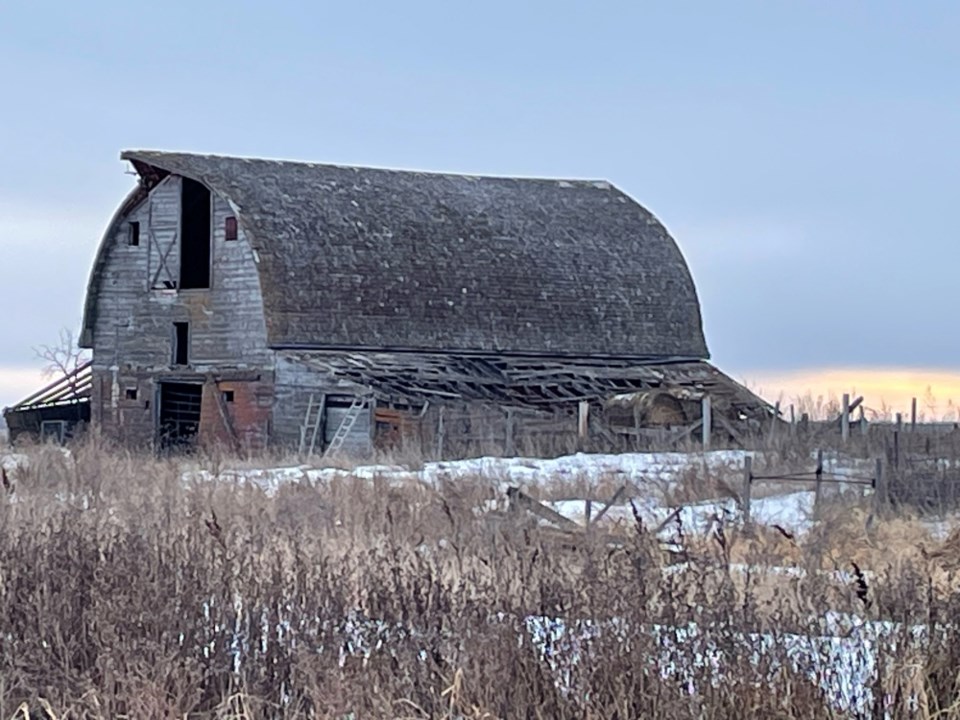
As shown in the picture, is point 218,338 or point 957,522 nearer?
point 957,522

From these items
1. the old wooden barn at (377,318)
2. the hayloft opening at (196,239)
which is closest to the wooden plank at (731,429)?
the old wooden barn at (377,318)

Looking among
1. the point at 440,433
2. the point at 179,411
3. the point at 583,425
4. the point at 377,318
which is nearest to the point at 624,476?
Answer: the point at 440,433

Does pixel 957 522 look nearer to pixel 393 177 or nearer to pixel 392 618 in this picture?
pixel 392 618

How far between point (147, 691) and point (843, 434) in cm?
2637

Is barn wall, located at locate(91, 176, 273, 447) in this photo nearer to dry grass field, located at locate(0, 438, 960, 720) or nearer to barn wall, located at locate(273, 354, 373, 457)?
barn wall, located at locate(273, 354, 373, 457)

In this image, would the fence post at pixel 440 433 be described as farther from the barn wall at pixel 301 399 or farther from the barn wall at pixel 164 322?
the barn wall at pixel 164 322

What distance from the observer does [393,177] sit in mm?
40906

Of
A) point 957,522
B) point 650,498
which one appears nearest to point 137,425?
point 650,498

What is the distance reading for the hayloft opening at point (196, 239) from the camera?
3838cm

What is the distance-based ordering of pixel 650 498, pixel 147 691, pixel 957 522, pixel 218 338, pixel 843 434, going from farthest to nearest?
1. pixel 218 338
2. pixel 843 434
3. pixel 650 498
4. pixel 957 522
5. pixel 147 691

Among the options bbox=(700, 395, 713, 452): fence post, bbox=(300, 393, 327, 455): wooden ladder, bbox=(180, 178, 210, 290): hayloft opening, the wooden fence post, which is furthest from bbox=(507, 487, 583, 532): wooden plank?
bbox=(180, 178, 210, 290): hayloft opening

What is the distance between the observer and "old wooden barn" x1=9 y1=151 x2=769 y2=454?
34156mm

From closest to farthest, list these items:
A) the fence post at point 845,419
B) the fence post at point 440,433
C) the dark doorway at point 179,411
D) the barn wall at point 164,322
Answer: the fence post at point 440,433 < the fence post at point 845,419 < the barn wall at point 164,322 < the dark doorway at point 179,411

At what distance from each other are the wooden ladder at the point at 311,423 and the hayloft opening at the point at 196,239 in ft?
18.0
